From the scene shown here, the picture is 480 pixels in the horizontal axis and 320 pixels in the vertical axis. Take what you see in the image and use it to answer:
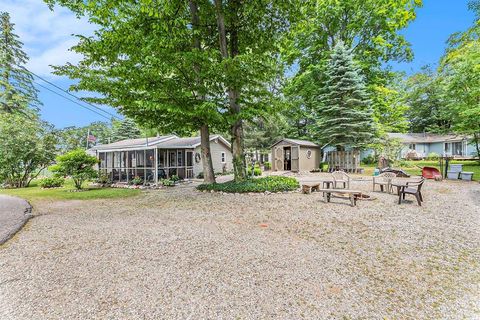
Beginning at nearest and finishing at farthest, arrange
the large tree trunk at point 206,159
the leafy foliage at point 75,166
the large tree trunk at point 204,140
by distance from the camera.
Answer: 1. the large tree trunk at point 204,140
2. the large tree trunk at point 206,159
3. the leafy foliage at point 75,166

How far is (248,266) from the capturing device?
12.0ft

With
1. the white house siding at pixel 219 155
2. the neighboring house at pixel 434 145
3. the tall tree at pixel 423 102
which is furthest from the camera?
the tall tree at pixel 423 102

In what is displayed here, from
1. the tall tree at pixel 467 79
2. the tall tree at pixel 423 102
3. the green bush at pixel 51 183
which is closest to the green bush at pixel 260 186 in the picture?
the tall tree at pixel 467 79

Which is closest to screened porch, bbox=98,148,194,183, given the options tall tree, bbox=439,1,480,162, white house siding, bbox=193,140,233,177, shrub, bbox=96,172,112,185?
shrub, bbox=96,172,112,185

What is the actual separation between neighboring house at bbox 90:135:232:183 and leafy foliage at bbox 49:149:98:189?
258cm

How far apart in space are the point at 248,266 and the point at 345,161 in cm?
1787

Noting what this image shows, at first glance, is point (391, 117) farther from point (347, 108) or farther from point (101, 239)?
point (101, 239)

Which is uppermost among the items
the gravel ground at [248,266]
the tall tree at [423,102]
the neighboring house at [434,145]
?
the tall tree at [423,102]

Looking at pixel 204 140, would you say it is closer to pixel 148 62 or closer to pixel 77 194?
pixel 148 62

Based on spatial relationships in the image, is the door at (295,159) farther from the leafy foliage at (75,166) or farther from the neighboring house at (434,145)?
the neighboring house at (434,145)

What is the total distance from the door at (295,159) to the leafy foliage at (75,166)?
1504 centimetres

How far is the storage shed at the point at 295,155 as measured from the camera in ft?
67.1

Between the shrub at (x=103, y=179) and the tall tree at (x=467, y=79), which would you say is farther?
the shrub at (x=103, y=179)

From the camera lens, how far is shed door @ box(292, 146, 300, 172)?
66.6 ft
